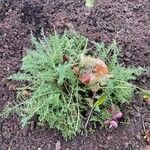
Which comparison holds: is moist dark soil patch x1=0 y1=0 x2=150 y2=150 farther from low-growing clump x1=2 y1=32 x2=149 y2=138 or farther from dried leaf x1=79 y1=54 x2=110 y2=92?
dried leaf x1=79 y1=54 x2=110 y2=92

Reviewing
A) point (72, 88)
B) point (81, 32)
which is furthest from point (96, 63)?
point (81, 32)

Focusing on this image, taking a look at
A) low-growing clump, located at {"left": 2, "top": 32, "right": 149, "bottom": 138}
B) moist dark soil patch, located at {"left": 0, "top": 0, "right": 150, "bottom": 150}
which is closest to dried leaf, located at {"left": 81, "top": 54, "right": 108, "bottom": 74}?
low-growing clump, located at {"left": 2, "top": 32, "right": 149, "bottom": 138}

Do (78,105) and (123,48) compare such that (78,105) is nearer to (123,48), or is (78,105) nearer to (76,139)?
(76,139)

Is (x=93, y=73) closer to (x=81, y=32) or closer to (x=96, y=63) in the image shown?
(x=96, y=63)

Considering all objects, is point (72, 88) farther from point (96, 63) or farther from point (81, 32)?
point (81, 32)

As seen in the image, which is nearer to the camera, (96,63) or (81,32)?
(96,63)
